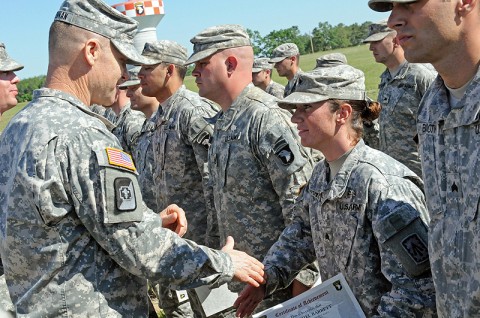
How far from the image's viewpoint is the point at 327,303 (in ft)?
9.70

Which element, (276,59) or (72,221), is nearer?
(72,221)

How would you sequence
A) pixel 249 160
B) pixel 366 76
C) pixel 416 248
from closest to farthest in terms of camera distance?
pixel 416 248
pixel 249 160
pixel 366 76

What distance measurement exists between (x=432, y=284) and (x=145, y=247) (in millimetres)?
1245

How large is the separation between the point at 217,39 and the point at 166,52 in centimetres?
141

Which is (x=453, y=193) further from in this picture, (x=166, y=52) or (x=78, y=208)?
(x=166, y=52)

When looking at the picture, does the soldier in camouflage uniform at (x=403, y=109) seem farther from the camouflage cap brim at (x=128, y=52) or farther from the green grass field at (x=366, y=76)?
the green grass field at (x=366, y=76)

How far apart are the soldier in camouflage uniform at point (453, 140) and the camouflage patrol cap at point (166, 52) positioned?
3911mm

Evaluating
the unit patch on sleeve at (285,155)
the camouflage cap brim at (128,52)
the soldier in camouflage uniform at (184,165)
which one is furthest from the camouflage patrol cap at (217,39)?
the camouflage cap brim at (128,52)

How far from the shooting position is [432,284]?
2783 millimetres

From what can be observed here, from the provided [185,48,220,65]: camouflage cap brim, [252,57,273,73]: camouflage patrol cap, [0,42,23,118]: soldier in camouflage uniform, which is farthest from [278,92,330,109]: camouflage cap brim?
[252,57,273,73]: camouflage patrol cap

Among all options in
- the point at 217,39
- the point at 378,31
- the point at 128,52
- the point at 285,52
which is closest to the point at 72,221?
the point at 128,52

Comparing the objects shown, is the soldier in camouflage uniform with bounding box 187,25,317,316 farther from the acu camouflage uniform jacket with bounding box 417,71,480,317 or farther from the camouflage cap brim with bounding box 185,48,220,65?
the acu camouflage uniform jacket with bounding box 417,71,480,317

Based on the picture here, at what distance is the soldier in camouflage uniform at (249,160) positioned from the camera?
4328mm

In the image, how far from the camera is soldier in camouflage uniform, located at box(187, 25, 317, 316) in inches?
170
